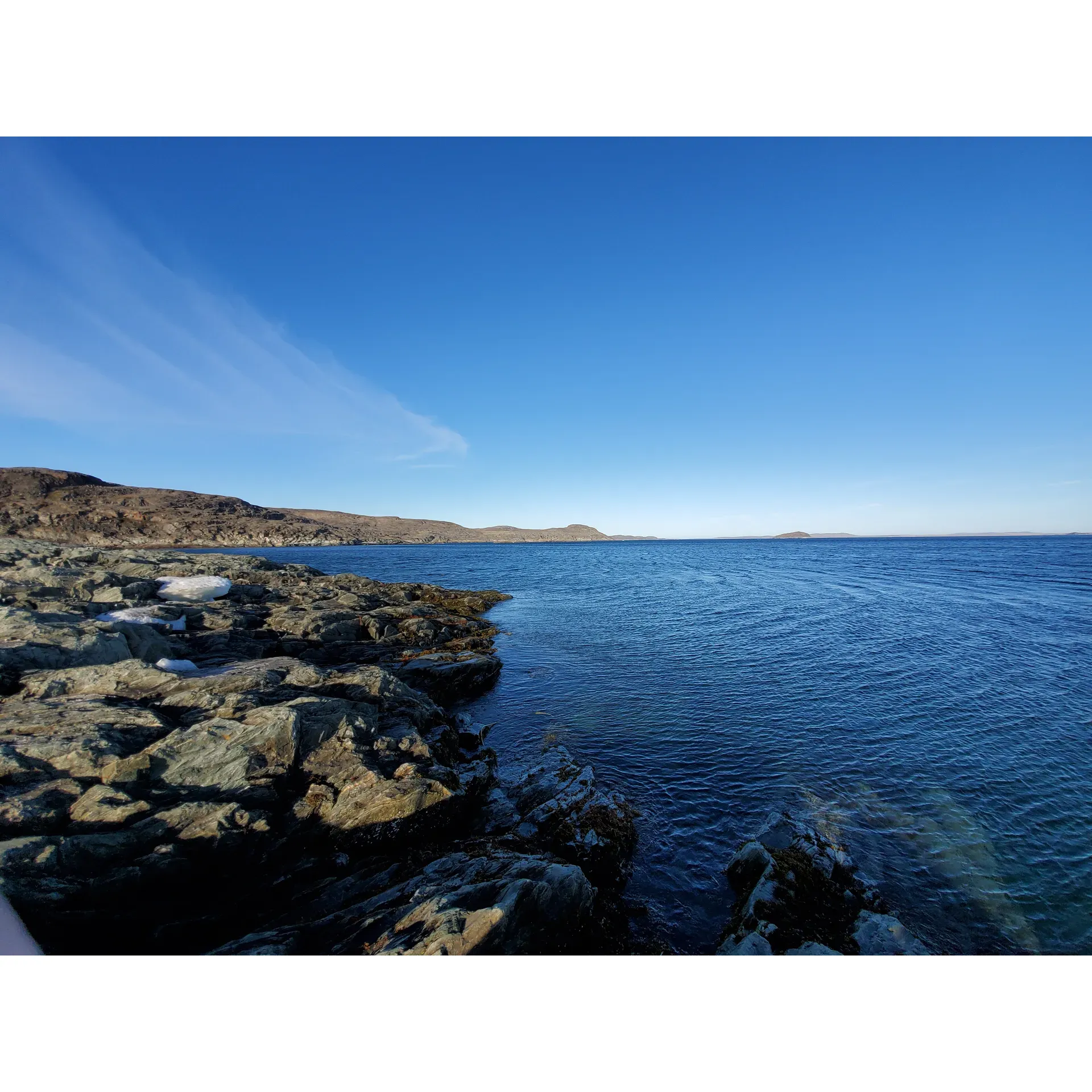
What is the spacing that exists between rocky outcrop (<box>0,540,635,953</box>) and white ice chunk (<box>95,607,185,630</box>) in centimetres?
95

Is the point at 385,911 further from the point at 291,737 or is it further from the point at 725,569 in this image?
Result: the point at 725,569

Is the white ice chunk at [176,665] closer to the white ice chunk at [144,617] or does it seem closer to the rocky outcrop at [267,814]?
the rocky outcrop at [267,814]

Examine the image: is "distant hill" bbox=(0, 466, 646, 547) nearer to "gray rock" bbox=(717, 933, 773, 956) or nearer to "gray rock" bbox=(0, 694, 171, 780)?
"gray rock" bbox=(0, 694, 171, 780)

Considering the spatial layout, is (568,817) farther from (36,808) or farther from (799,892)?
(36,808)

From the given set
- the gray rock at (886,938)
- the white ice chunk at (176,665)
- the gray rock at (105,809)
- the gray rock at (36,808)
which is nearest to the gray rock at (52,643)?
the white ice chunk at (176,665)

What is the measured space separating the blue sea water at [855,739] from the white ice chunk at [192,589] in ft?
52.0

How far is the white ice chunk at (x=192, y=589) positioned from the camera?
73.2ft

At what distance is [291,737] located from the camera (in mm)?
9742

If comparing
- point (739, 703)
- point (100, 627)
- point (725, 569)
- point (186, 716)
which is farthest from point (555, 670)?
point (725, 569)

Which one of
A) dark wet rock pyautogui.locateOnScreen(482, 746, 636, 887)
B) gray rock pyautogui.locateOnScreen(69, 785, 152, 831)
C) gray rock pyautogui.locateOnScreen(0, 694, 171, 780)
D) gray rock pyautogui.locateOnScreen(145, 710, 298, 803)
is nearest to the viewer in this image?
gray rock pyautogui.locateOnScreen(69, 785, 152, 831)

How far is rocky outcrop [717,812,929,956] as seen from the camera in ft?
23.6

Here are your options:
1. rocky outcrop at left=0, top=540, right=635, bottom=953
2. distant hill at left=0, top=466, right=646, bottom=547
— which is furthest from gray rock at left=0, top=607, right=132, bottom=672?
distant hill at left=0, top=466, right=646, bottom=547

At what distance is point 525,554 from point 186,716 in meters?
117

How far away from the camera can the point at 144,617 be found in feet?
55.3
